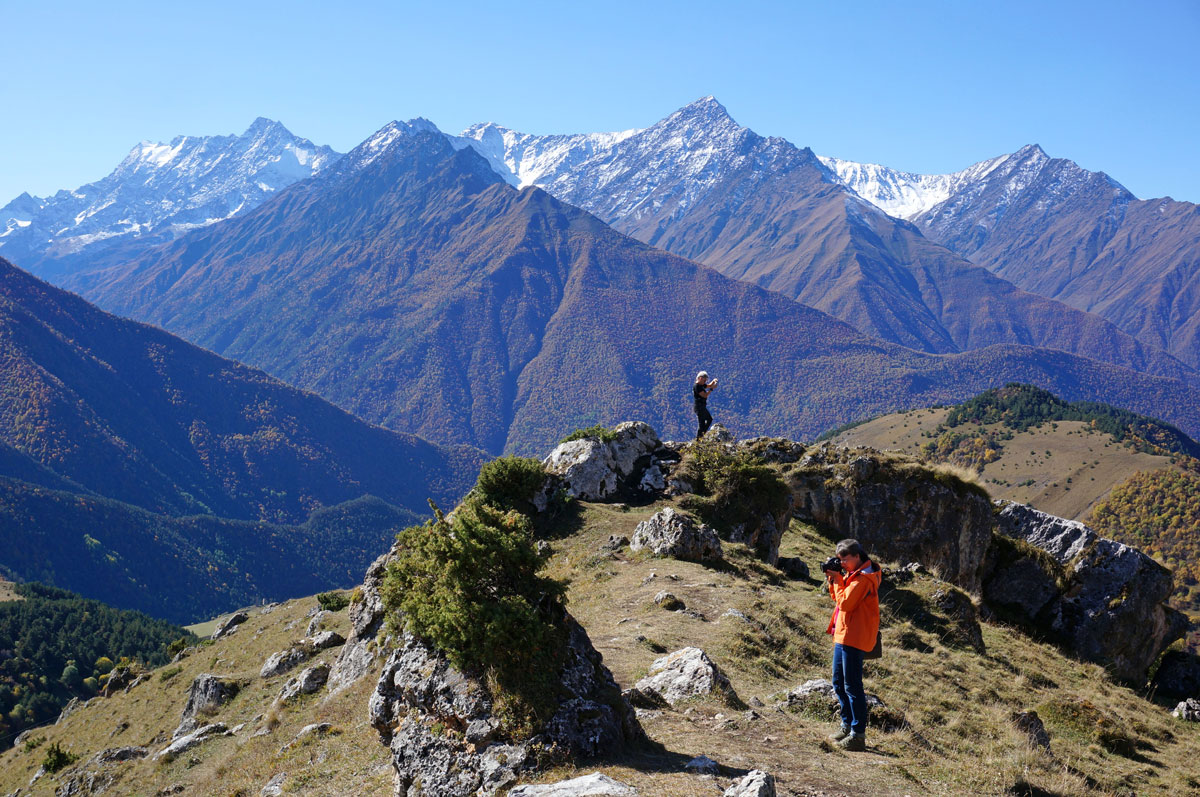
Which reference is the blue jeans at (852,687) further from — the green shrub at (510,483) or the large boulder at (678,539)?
the green shrub at (510,483)

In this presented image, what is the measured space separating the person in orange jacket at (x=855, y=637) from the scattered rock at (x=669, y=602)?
7.09m

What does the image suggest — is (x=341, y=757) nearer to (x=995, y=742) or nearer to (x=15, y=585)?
(x=995, y=742)

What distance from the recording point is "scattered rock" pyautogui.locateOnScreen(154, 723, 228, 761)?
2150cm

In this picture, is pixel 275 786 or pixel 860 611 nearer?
pixel 860 611

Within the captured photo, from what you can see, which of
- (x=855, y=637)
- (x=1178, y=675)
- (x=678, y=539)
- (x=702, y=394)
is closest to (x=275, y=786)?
(x=855, y=637)

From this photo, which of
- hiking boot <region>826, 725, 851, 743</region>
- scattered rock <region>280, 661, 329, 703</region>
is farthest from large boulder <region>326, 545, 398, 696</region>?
hiking boot <region>826, 725, 851, 743</region>

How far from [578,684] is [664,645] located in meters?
5.77

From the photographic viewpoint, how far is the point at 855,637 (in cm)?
1144

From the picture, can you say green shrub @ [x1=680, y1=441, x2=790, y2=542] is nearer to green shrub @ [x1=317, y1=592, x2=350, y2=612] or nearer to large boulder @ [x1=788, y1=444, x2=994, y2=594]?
large boulder @ [x1=788, y1=444, x2=994, y2=594]

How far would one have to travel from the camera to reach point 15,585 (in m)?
160

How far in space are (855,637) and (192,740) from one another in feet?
68.0

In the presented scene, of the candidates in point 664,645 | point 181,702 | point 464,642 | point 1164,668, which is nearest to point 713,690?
point 664,645

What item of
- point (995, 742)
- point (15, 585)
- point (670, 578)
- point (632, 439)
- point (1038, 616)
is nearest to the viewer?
point (995, 742)

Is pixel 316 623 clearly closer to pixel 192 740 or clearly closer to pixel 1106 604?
pixel 192 740
